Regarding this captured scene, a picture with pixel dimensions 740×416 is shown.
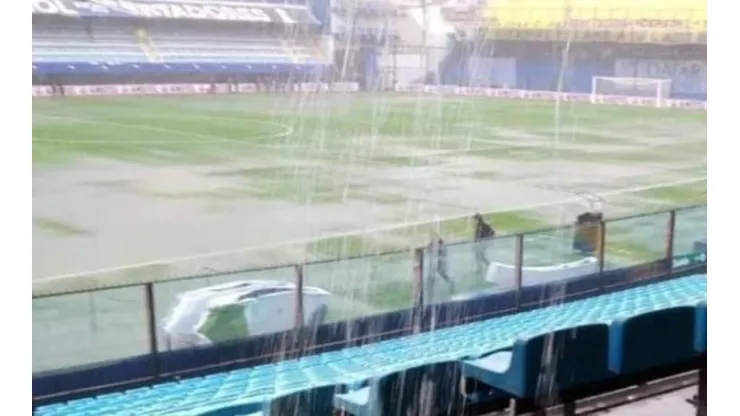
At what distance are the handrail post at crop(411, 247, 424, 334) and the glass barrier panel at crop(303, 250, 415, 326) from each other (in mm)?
31

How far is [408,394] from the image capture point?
1.83 metres

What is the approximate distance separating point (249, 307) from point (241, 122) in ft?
3.69

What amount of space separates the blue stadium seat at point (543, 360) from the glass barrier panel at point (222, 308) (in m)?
1.19

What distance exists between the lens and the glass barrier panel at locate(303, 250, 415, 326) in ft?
12.3

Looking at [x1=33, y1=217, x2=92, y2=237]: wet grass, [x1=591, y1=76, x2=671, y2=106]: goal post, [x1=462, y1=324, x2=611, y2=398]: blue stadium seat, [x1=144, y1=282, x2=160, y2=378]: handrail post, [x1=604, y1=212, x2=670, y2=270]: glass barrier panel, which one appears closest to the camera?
[x1=462, y1=324, x2=611, y2=398]: blue stadium seat

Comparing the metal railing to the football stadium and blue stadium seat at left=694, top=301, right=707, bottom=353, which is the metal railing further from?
blue stadium seat at left=694, top=301, right=707, bottom=353

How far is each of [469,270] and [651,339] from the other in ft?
6.48

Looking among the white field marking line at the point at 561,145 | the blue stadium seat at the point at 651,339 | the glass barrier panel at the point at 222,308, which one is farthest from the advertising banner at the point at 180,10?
the white field marking line at the point at 561,145

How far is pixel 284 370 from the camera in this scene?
274 centimetres

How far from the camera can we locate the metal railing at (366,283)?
3059mm

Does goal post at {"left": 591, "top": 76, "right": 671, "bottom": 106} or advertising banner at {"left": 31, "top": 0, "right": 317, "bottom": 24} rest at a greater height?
advertising banner at {"left": 31, "top": 0, "right": 317, "bottom": 24}

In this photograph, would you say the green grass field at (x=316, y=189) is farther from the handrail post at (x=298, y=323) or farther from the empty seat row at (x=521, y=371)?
the empty seat row at (x=521, y=371)

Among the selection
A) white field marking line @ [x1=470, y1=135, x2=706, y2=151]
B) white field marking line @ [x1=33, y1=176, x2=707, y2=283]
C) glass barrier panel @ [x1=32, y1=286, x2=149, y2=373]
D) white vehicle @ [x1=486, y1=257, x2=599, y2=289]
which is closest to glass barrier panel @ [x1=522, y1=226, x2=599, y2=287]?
white vehicle @ [x1=486, y1=257, x2=599, y2=289]
